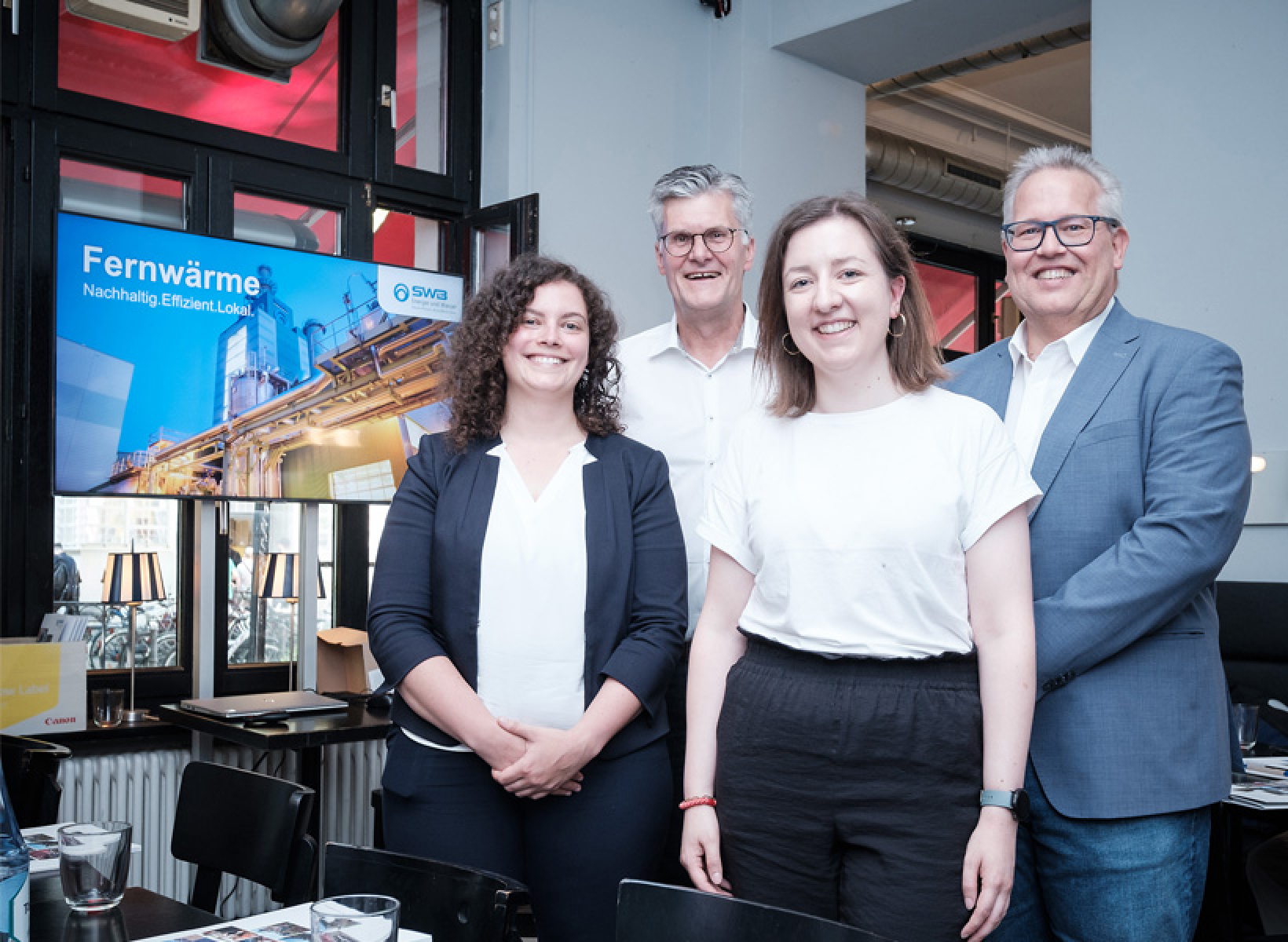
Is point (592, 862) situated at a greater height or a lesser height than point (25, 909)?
lesser

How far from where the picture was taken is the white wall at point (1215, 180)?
4.06 metres

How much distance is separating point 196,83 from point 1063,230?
131 inches

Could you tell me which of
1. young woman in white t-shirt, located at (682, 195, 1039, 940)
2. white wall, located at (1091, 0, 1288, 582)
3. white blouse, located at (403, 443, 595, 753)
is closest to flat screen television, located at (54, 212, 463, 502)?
white blouse, located at (403, 443, 595, 753)

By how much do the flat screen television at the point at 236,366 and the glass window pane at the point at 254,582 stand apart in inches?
20.4

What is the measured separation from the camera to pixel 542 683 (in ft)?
6.54

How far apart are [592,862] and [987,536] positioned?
33.4 inches

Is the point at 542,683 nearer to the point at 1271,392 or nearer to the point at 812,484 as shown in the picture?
the point at 812,484

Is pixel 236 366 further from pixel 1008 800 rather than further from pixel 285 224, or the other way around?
pixel 1008 800

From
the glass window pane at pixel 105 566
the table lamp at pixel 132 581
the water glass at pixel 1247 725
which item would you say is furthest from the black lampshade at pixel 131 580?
the water glass at pixel 1247 725

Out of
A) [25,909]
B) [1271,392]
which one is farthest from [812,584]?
[1271,392]

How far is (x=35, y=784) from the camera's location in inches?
99.3

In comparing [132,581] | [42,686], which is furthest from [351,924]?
[132,581]

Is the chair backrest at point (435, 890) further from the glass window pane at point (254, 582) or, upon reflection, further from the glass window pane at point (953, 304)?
the glass window pane at point (953, 304)

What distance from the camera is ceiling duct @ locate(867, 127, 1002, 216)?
6953 millimetres
